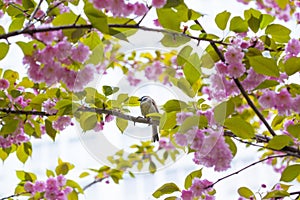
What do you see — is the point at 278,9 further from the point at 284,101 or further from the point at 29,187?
the point at 29,187

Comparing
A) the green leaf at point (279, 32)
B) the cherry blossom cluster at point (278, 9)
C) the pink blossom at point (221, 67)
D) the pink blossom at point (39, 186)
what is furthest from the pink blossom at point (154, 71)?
the cherry blossom cluster at point (278, 9)

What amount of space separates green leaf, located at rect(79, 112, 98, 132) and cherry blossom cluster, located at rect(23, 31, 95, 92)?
0.14 m

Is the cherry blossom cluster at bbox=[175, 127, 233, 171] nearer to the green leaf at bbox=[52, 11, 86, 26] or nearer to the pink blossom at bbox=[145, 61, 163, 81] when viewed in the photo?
the green leaf at bbox=[52, 11, 86, 26]

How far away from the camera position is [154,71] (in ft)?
5.20

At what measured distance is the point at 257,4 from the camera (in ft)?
7.92

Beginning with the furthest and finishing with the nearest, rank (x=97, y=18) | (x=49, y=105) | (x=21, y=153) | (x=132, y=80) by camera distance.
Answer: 1. (x=132, y=80)
2. (x=21, y=153)
3. (x=49, y=105)
4. (x=97, y=18)

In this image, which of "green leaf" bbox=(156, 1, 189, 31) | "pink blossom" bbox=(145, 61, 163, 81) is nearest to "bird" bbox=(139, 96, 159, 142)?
"pink blossom" bbox=(145, 61, 163, 81)

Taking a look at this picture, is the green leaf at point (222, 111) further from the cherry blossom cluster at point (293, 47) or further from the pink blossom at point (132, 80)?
the pink blossom at point (132, 80)

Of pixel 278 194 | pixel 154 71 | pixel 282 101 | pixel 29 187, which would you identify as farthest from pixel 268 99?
pixel 29 187

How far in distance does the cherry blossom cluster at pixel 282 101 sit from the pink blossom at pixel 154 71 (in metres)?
0.44

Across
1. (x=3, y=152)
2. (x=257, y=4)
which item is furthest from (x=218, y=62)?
(x=257, y=4)

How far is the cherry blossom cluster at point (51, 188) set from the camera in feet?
4.95

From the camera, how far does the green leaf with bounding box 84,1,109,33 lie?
0.90 m

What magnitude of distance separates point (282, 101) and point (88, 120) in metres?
0.56
